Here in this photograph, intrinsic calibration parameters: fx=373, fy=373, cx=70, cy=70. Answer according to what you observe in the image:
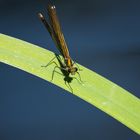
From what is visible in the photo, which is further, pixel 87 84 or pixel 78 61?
pixel 78 61

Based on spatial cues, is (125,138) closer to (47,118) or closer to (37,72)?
(47,118)

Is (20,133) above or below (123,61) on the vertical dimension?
below

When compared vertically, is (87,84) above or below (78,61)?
below

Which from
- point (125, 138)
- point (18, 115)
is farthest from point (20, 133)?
point (125, 138)

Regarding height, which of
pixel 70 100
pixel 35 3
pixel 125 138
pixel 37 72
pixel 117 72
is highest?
pixel 35 3

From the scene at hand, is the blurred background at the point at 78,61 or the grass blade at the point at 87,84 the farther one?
the blurred background at the point at 78,61

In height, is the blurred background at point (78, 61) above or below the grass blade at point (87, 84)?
above
